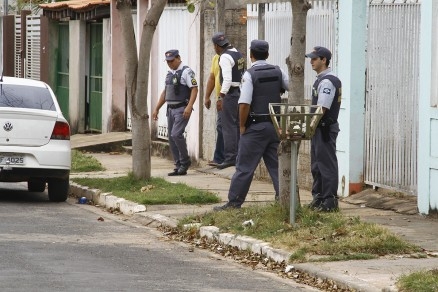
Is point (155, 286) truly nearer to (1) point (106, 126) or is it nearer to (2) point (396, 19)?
(2) point (396, 19)

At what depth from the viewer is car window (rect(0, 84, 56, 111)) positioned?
54.3 feet

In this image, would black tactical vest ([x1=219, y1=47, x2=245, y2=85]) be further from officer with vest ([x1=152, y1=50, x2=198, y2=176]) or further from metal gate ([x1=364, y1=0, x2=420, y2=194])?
metal gate ([x1=364, y1=0, x2=420, y2=194])

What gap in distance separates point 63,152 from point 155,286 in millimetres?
6812

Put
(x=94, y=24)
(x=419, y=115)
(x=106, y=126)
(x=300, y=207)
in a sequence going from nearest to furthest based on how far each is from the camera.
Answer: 1. (x=300, y=207)
2. (x=419, y=115)
3. (x=106, y=126)
4. (x=94, y=24)

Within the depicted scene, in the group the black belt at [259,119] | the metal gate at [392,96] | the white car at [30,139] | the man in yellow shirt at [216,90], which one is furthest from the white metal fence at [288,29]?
the white car at [30,139]

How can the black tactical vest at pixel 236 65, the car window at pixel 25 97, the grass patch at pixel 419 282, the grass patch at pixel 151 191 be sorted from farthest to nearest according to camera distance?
the black tactical vest at pixel 236 65, the car window at pixel 25 97, the grass patch at pixel 151 191, the grass patch at pixel 419 282

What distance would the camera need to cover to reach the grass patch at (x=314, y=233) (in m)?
11.6

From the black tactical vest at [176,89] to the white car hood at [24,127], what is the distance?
3412 mm

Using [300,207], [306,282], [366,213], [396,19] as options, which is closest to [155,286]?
[306,282]

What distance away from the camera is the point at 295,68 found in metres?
13.1

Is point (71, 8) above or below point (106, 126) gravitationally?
above

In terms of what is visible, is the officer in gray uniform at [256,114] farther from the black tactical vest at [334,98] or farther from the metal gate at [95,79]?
the metal gate at [95,79]

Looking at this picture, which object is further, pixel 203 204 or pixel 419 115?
pixel 203 204

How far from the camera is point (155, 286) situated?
10102 millimetres
